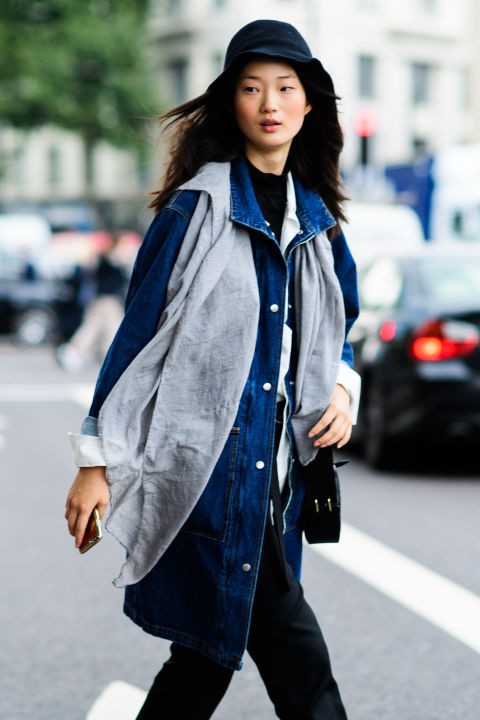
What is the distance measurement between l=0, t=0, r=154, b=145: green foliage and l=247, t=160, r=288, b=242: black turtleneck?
1579 inches

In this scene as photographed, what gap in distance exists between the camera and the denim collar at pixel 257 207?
258 centimetres

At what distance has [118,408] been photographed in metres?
2.52

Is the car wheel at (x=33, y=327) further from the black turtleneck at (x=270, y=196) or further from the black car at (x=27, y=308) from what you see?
the black turtleneck at (x=270, y=196)

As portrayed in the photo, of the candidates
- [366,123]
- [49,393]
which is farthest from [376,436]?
[366,123]

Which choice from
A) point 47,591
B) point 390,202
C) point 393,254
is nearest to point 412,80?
point 390,202

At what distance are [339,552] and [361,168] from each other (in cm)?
1187

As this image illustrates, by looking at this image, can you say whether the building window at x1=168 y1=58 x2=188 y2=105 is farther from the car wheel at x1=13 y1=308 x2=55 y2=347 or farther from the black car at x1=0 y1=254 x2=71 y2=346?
the car wheel at x1=13 y1=308 x2=55 y2=347

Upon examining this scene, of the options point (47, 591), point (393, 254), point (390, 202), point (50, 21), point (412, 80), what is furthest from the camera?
point (412, 80)

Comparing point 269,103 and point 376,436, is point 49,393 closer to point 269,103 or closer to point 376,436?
point 376,436

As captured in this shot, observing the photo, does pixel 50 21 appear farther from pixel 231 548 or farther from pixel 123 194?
pixel 231 548

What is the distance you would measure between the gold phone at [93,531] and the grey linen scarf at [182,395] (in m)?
0.03

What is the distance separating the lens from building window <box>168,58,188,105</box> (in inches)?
2066

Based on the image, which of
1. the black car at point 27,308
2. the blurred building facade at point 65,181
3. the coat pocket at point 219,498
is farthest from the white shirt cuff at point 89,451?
the blurred building facade at point 65,181

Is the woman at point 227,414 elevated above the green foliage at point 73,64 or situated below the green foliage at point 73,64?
below
